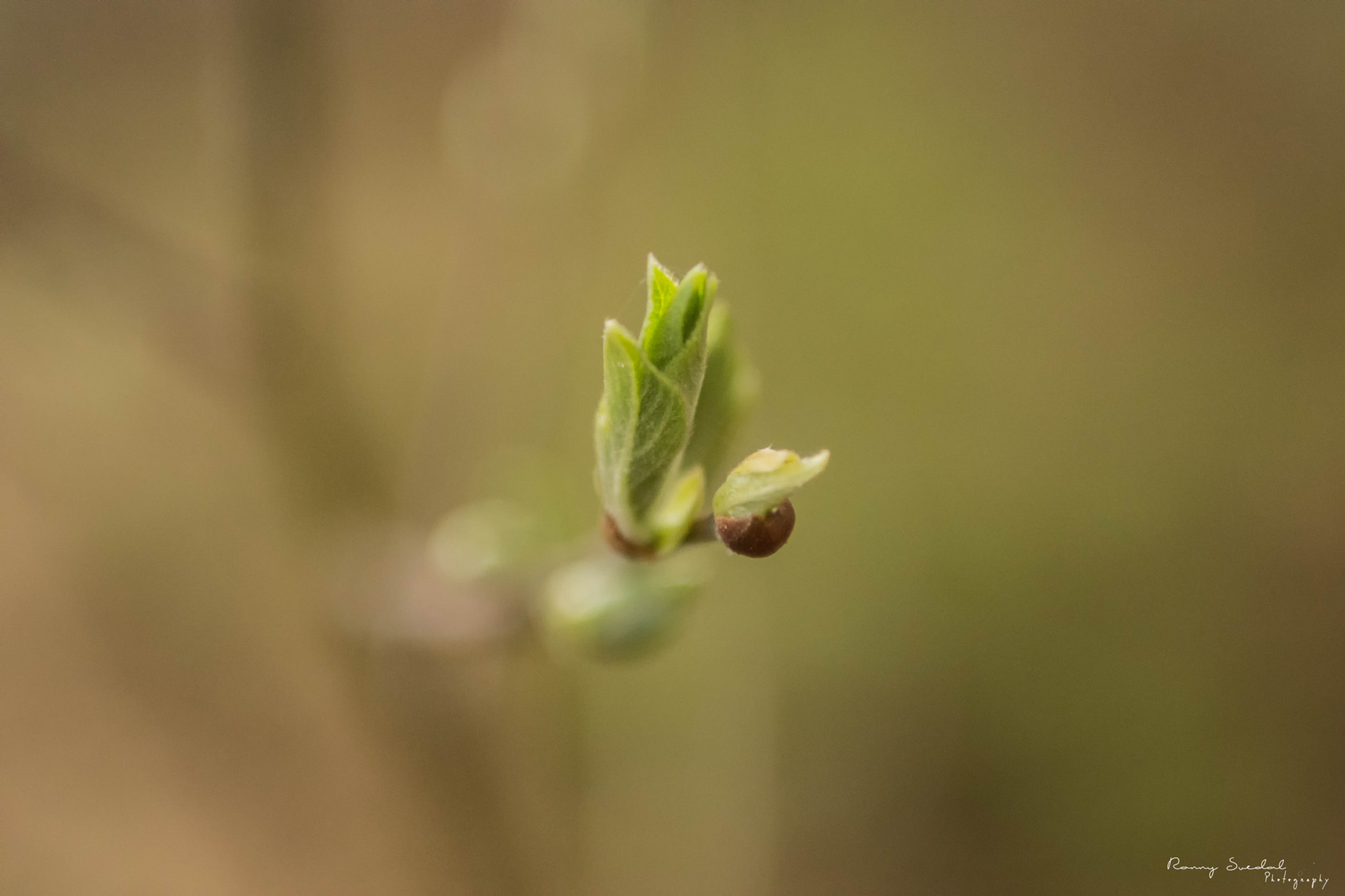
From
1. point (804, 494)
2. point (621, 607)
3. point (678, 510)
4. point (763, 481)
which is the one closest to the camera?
point (763, 481)

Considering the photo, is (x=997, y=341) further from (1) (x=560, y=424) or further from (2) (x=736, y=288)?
(1) (x=560, y=424)

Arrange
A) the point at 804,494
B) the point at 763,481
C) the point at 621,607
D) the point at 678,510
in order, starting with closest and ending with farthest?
the point at 763,481 < the point at 678,510 < the point at 621,607 < the point at 804,494

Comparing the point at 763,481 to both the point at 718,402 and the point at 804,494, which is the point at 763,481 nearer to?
the point at 718,402

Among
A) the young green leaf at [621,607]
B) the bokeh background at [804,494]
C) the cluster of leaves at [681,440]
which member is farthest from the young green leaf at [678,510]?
the bokeh background at [804,494]

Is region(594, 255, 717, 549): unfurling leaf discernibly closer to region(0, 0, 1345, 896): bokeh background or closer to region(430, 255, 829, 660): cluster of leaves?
region(430, 255, 829, 660): cluster of leaves

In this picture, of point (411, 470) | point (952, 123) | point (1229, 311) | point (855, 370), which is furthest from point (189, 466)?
point (1229, 311)

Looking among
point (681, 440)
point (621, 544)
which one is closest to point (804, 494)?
point (621, 544)

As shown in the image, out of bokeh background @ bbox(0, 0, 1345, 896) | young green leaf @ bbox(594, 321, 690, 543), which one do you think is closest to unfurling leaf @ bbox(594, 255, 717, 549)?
young green leaf @ bbox(594, 321, 690, 543)
